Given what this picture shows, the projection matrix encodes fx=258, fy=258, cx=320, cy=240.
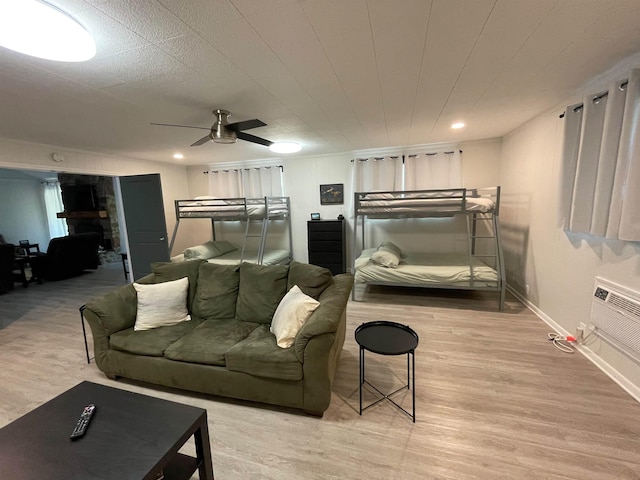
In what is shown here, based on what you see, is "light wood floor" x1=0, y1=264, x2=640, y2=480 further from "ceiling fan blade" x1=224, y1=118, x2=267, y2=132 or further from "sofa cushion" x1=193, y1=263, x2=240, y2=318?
"ceiling fan blade" x1=224, y1=118, x2=267, y2=132

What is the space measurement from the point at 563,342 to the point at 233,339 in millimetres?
3274

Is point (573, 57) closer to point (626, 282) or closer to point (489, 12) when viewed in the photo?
point (489, 12)

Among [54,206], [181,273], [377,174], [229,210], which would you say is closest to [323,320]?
[181,273]

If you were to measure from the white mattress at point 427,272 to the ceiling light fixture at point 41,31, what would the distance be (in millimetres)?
3528

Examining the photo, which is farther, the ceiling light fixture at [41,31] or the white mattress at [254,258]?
the white mattress at [254,258]

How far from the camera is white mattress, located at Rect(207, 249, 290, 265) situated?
15.8 feet

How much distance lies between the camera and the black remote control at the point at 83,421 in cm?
123

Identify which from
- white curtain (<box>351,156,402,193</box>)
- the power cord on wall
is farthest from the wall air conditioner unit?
white curtain (<box>351,156,402,193</box>)

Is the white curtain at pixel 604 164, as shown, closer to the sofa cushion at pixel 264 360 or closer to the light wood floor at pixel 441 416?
the light wood floor at pixel 441 416

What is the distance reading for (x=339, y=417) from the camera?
1.85 m

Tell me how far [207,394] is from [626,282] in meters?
3.45

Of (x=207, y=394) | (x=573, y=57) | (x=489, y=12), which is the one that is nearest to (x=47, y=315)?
(x=207, y=394)

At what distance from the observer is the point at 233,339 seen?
2135 mm

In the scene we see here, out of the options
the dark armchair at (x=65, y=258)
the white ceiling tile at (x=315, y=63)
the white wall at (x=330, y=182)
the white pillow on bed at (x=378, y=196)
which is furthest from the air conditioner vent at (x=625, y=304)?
the dark armchair at (x=65, y=258)
